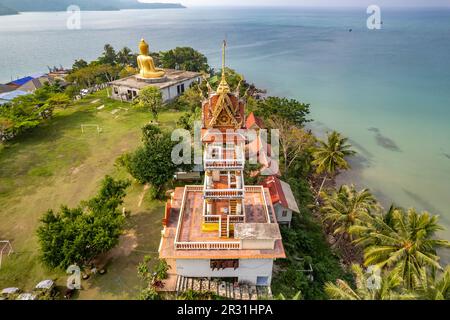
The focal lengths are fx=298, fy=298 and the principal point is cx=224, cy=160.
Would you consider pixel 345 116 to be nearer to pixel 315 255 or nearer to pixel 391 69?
pixel 315 255

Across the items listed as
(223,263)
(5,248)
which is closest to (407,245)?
(223,263)

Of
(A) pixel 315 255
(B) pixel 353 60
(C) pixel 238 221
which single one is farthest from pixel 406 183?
(B) pixel 353 60

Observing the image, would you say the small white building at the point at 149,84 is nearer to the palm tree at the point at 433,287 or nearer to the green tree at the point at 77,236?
the green tree at the point at 77,236

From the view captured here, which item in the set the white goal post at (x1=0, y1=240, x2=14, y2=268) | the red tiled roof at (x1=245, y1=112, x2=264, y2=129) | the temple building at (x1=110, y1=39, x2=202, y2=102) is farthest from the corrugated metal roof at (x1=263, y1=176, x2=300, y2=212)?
the temple building at (x1=110, y1=39, x2=202, y2=102)

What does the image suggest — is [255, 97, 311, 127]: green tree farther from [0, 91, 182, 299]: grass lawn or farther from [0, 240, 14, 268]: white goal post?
[0, 240, 14, 268]: white goal post

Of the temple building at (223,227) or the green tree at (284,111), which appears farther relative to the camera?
the green tree at (284,111)

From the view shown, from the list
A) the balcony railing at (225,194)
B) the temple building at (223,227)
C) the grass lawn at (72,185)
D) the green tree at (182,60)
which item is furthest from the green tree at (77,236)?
the green tree at (182,60)
